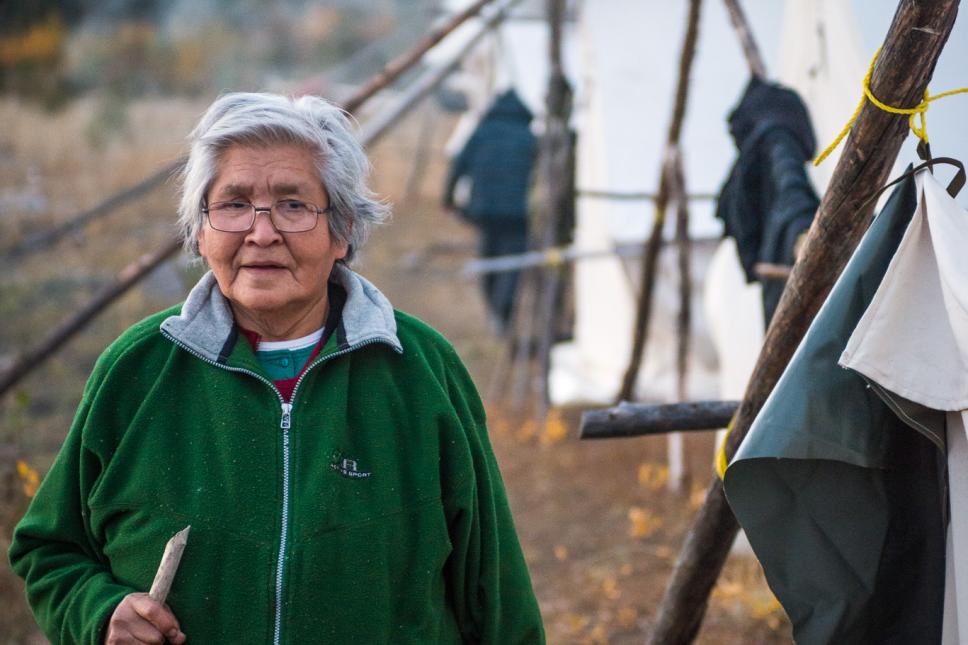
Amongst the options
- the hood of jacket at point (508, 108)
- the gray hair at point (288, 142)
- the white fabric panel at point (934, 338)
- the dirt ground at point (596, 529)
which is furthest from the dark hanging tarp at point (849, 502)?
the hood of jacket at point (508, 108)

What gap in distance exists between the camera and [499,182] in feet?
25.0

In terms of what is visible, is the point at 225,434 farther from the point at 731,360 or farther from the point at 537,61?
the point at 537,61

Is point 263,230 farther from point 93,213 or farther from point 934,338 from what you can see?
point 93,213

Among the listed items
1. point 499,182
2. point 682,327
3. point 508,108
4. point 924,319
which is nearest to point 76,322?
point 682,327

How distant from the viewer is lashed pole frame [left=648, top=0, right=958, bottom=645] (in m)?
1.85

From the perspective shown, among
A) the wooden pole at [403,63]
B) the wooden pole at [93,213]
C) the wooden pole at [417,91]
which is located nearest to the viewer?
the wooden pole at [403,63]

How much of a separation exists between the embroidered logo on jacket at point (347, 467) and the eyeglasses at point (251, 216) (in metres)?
0.42

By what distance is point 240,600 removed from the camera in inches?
73.0

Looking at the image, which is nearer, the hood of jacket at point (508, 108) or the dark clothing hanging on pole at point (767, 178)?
the dark clothing hanging on pole at point (767, 178)

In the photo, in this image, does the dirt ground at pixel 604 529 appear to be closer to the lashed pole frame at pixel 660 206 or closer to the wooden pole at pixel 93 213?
the lashed pole frame at pixel 660 206

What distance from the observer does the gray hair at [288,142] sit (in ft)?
6.50

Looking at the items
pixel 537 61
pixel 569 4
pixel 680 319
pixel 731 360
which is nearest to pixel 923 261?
pixel 731 360

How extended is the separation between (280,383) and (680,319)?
4145 millimetres

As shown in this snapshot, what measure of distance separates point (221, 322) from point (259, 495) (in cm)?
33
